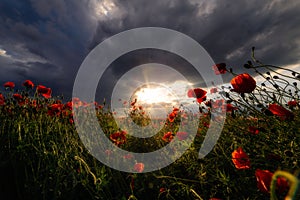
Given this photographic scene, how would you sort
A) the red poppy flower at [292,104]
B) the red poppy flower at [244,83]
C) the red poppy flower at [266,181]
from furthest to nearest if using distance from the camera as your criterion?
1. the red poppy flower at [292,104]
2. the red poppy flower at [244,83]
3. the red poppy flower at [266,181]

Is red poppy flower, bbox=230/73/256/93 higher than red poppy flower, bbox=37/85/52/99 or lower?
lower

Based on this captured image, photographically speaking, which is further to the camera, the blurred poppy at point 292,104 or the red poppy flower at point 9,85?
the red poppy flower at point 9,85

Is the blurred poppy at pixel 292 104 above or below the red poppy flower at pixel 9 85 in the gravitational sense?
below

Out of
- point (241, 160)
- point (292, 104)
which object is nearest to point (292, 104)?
point (292, 104)

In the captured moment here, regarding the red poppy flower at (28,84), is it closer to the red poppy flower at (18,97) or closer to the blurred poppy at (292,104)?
the red poppy flower at (18,97)

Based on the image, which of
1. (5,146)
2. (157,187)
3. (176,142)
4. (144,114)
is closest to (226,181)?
(157,187)

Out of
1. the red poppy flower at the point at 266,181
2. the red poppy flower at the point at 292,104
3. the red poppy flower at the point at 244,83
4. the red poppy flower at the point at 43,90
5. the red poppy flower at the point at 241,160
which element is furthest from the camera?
the red poppy flower at the point at 43,90

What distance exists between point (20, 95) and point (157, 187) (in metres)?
2.62

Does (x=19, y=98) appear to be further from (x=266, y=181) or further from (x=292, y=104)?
(x=292, y=104)

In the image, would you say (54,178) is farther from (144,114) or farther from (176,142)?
(144,114)

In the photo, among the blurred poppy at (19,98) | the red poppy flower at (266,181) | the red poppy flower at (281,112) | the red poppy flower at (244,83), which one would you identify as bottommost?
→ the red poppy flower at (266,181)

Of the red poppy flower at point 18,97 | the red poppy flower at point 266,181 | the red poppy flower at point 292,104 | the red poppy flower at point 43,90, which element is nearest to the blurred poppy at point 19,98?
the red poppy flower at point 18,97

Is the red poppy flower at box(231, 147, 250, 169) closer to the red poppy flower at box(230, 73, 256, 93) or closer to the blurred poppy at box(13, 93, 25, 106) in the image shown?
the red poppy flower at box(230, 73, 256, 93)

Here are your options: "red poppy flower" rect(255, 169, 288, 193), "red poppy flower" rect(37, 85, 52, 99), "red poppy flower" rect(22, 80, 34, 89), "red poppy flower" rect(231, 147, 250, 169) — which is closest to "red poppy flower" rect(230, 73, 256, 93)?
"red poppy flower" rect(231, 147, 250, 169)
